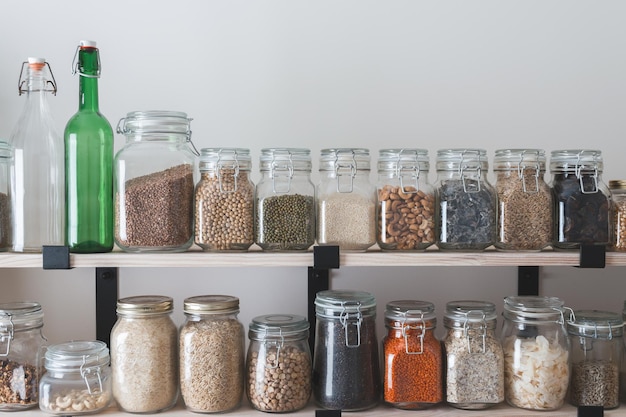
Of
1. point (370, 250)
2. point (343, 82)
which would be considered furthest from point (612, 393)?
point (343, 82)

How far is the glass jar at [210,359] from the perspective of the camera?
1203 mm

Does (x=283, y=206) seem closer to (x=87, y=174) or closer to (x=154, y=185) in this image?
(x=154, y=185)

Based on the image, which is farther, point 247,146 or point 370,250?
point 247,146

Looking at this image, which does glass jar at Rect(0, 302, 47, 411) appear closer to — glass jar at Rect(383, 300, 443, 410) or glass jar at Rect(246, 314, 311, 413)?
glass jar at Rect(246, 314, 311, 413)

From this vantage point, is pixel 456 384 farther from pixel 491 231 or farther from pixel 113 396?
pixel 113 396

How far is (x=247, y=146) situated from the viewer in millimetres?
1506

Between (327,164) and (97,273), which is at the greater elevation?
(327,164)

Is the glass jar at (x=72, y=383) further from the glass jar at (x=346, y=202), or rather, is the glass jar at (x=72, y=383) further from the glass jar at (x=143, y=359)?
the glass jar at (x=346, y=202)

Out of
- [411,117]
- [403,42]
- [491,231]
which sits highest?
[403,42]

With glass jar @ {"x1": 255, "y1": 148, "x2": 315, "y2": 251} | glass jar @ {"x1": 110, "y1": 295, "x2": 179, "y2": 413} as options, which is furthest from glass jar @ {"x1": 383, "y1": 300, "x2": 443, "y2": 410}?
glass jar @ {"x1": 110, "y1": 295, "x2": 179, "y2": 413}

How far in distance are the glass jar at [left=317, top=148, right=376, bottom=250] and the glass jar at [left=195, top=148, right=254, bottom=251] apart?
14 cm

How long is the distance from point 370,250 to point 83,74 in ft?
2.07

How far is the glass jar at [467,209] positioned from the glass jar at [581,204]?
0.43 ft

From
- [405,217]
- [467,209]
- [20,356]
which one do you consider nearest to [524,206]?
[467,209]
